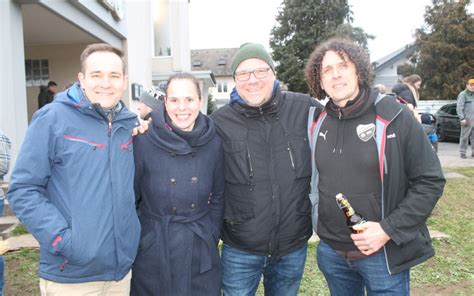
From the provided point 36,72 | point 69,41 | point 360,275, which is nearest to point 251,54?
point 360,275

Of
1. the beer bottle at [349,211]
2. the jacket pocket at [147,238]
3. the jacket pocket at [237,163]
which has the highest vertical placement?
the jacket pocket at [237,163]

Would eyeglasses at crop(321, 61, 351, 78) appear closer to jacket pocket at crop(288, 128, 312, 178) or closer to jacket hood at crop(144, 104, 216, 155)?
jacket pocket at crop(288, 128, 312, 178)

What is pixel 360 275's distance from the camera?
2873 mm

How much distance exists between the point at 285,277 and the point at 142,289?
106 cm

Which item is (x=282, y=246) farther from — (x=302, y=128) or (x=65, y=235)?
(x=65, y=235)

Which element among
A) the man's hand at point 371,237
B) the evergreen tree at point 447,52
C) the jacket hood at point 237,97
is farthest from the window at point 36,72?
the evergreen tree at point 447,52

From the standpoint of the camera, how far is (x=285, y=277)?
3.16 meters

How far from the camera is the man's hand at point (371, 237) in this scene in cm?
251

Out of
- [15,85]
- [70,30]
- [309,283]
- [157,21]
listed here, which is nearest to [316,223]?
[309,283]

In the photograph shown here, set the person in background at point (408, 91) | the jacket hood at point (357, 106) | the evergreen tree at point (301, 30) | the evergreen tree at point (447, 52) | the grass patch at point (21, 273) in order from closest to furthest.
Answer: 1. the jacket hood at point (357, 106)
2. the grass patch at point (21, 273)
3. the person in background at point (408, 91)
4. the evergreen tree at point (447, 52)
5. the evergreen tree at point (301, 30)

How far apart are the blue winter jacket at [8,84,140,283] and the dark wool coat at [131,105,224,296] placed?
241 millimetres

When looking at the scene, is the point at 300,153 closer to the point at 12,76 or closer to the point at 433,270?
the point at 433,270

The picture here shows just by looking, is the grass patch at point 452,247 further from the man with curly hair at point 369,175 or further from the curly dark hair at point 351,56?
the curly dark hair at point 351,56

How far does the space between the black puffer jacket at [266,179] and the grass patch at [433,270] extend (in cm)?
171
